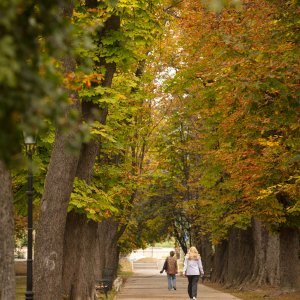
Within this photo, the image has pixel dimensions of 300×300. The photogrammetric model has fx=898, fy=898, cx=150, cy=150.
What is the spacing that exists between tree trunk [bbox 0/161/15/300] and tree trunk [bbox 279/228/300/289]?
18.5 metres

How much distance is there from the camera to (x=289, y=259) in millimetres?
30141

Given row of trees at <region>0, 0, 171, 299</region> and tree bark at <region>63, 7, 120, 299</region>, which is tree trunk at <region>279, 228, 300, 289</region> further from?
tree bark at <region>63, 7, 120, 299</region>

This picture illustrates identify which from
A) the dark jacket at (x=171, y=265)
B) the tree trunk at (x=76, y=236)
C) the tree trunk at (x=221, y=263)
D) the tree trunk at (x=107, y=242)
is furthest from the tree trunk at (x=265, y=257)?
the tree trunk at (x=76, y=236)

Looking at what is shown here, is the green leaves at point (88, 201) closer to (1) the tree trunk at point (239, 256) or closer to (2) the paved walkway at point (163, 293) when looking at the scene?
(2) the paved walkway at point (163, 293)

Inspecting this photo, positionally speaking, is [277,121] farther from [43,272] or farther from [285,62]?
[43,272]

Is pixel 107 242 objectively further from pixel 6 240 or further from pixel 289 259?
pixel 6 240

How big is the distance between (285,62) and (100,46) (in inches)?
196

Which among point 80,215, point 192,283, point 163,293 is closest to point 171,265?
point 163,293

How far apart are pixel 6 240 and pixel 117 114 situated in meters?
14.6

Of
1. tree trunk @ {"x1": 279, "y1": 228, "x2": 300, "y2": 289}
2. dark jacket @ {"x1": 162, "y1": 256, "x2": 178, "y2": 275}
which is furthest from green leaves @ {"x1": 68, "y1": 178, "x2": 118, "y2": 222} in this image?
dark jacket @ {"x1": 162, "y1": 256, "x2": 178, "y2": 275}

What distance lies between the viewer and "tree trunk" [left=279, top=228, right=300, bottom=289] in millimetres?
30078

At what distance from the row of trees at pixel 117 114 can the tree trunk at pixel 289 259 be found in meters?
0.04

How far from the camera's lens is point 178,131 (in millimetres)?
46031

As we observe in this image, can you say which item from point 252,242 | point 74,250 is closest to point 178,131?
point 252,242
